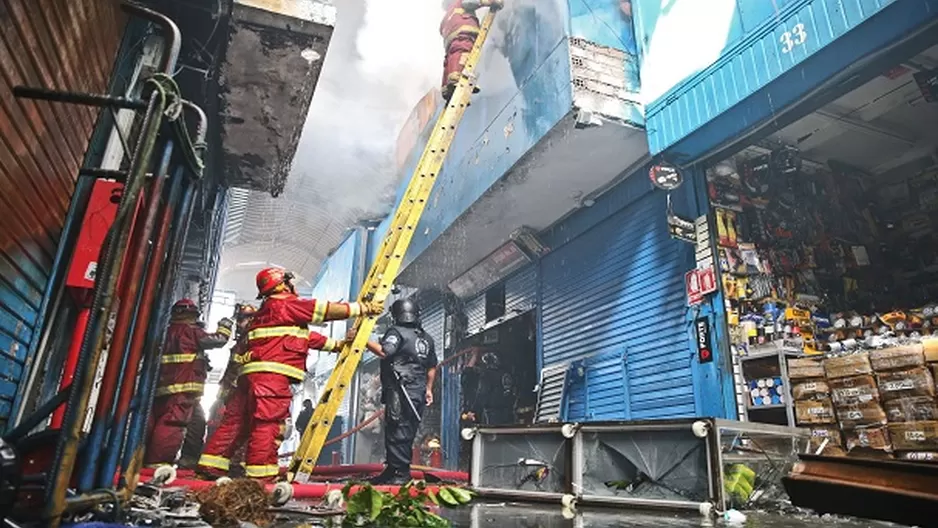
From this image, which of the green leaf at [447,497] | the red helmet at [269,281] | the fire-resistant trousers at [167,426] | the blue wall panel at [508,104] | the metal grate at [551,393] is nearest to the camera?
the green leaf at [447,497]

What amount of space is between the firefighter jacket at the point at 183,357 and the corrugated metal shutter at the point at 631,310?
5.24 m

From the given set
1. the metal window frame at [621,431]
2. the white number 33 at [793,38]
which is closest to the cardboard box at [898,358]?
the metal window frame at [621,431]

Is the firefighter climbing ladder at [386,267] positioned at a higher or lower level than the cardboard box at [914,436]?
higher

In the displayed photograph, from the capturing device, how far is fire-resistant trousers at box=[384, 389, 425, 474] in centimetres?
549

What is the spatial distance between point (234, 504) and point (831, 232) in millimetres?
7738

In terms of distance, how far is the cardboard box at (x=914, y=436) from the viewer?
14.9 ft

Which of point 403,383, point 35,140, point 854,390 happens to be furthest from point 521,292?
point 35,140

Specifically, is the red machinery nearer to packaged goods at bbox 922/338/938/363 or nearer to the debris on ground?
the debris on ground

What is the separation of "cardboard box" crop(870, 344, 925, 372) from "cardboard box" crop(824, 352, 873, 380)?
2.2 inches

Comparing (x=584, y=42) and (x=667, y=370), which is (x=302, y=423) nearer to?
(x=667, y=370)

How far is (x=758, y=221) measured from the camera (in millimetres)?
6738

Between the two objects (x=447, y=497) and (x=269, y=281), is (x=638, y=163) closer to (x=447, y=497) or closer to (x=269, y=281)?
(x=269, y=281)

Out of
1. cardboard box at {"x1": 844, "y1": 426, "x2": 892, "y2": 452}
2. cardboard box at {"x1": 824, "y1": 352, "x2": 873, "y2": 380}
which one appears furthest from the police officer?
cardboard box at {"x1": 844, "y1": 426, "x2": 892, "y2": 452}

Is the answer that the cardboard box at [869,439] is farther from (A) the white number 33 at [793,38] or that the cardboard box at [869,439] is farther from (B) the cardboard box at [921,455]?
(A) the white number 33 at [793,38]
